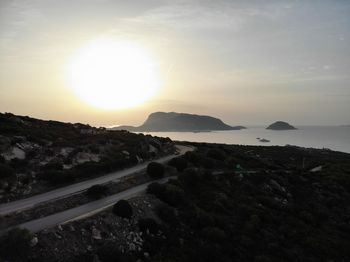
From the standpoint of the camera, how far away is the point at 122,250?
1930 centimetres

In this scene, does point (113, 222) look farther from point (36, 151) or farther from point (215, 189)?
point (36, 151)

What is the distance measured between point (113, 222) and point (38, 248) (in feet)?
17.0

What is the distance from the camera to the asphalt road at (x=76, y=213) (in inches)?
787

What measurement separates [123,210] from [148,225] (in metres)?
1.90

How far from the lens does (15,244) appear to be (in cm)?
1661

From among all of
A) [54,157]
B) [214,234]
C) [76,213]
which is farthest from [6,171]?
[214,234]

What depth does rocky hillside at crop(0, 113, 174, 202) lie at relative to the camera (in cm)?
2850

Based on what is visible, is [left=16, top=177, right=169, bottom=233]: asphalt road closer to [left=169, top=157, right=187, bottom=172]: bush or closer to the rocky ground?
the rocky ground

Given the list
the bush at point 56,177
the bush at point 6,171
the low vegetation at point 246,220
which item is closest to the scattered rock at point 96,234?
the low vegetation at point 246,220

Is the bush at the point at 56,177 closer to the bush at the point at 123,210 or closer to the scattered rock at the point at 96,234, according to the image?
the bush at the point at 123,210

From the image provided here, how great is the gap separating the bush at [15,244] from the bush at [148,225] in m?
6.87

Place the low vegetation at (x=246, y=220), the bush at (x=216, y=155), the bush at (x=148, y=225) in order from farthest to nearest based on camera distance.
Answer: the bush at (x=216, y=155), the bush at (x=148, y=225), the low vegetation at (x=246, y=220)

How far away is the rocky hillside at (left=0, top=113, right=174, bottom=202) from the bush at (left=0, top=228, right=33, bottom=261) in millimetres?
9275

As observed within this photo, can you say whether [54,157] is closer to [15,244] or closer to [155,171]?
[155,171]
